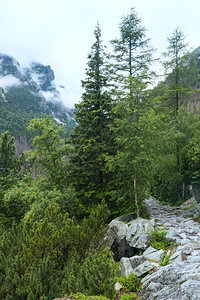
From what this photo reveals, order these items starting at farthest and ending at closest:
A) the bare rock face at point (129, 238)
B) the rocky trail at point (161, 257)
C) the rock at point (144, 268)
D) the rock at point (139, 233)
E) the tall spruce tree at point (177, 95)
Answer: the tall spruce tree at point (177, 95), the bare rock face at point (129, 238), the rock at point (139, 233), the rock at point (144, 268), the rocky trail at point (161, 257)

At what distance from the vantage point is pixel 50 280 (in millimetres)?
5652

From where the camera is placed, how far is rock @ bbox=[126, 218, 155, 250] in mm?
7773

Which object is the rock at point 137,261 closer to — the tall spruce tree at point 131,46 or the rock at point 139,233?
the rock at point 139,233

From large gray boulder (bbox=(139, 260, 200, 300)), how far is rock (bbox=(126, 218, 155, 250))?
115 inches

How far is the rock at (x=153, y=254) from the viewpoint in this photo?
6.39 m

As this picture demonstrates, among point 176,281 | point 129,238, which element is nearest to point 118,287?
point 176,281

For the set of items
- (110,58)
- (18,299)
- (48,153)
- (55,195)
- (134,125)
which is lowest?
(18,299)

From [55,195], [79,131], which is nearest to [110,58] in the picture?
[79,131]

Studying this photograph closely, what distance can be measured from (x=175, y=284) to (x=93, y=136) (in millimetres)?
9669

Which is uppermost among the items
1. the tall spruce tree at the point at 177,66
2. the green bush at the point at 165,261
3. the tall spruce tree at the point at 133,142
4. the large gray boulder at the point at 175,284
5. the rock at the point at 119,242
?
the tall spruce tree at the point at 177,66

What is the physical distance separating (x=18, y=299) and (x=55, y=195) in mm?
5825

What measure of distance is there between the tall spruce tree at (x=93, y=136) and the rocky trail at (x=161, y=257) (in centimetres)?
297

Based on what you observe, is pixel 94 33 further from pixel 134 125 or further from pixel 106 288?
pixel 106 288

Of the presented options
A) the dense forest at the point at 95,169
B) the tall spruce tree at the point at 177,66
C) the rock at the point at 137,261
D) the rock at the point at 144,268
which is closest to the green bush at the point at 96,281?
the dense forest at the point at 95,169
